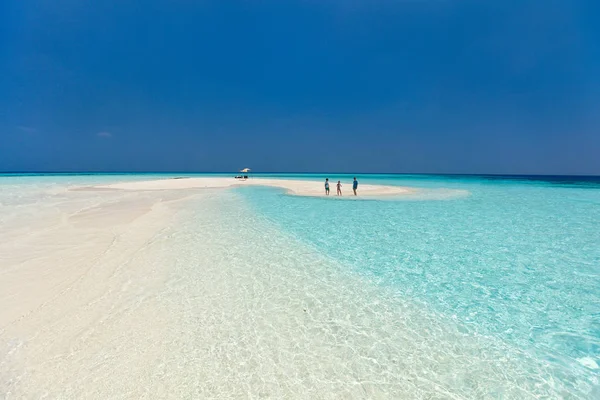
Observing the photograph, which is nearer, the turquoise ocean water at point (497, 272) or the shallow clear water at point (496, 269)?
the turquoise ocean water at point (497, 272)

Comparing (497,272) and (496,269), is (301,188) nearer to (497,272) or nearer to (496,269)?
(496,269)

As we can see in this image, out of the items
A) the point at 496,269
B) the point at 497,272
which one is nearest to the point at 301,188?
the point at 496,269

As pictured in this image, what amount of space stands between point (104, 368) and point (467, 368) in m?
4.60

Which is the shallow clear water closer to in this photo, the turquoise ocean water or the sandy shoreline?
the turquoise ocean water

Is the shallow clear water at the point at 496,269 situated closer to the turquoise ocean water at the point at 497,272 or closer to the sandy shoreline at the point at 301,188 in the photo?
the turquoise ocean water at the point at 497,272

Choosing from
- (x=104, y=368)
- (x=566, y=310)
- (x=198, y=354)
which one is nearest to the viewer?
(x=104, y=368)

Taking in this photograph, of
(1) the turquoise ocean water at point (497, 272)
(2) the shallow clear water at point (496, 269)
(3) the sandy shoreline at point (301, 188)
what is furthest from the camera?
(3) the sandy shoreline at point (301, 188)

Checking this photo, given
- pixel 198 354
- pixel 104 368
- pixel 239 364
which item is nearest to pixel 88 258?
pixel 104 368

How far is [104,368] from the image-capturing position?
369cm

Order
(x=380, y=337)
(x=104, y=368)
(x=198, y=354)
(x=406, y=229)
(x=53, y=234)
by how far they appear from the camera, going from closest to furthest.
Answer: (x=104, y=368) → (x=198, y=354) → (x=380, y=337) → (x=53, y=234) → (x=406, y=229)

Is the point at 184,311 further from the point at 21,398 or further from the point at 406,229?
the point at 406,229

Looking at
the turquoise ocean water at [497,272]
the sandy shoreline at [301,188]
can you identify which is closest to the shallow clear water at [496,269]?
the turquoise ocean water at [497,272]

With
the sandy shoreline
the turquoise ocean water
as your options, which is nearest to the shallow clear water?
the turquoise ocean water

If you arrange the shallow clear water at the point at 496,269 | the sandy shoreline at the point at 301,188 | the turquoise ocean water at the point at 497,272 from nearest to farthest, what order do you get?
the turquoise ocean water at the point at 497,272 → the shallow clear water at the point at 496,269 → the sandy shoreline at the point at 301,188
